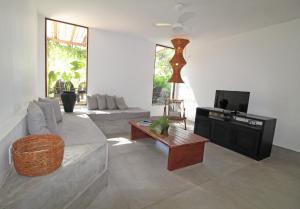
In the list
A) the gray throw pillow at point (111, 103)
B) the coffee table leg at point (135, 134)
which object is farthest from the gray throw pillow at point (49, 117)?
the gray throw pillow at point (111, 103)

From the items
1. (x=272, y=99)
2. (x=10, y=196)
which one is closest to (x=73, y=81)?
(x=10, y=196)

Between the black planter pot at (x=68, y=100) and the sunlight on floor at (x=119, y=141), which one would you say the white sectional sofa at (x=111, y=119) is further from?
the sunlight on floor at (x=119, y=141)

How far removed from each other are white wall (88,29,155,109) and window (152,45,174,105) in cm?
29

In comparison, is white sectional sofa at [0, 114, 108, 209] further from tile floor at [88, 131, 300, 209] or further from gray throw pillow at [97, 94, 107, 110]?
gray throw pillow at [97, 94, 107, 110]

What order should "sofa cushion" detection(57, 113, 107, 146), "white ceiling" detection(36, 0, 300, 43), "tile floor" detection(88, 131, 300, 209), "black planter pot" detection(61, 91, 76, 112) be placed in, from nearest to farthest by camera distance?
1. "tile floor" detection(88, 131, 300, 209)
2. "sofa cushion" detection(57, 113, 107, 146)
3. "white ceiling" detection(36, 0, 300, 43)
4. "black planter pot" detection(61, 91, 76, 112)

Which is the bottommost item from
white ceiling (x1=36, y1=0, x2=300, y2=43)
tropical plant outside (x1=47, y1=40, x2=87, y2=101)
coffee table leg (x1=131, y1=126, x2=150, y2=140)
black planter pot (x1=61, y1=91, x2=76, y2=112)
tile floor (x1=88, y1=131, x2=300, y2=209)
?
tile floor (x1=88, y1=131, x2=300, y2=209)

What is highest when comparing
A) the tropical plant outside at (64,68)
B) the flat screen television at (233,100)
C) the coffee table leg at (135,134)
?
the tropical plant outside at (64,68)

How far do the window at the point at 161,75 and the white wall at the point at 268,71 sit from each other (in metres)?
1.75

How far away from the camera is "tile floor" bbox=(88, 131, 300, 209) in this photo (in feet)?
5.92

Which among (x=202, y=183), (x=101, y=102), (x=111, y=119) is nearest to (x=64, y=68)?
(x=101, y=102)

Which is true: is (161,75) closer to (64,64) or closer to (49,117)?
(64,64)

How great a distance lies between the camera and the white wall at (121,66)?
481 centimetres

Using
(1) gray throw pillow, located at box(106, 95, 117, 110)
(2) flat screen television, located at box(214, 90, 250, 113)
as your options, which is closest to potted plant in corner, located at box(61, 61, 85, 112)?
(1) gray throw pillow, located at box(106, 95, 117, 110)

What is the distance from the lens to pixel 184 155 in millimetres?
2582
